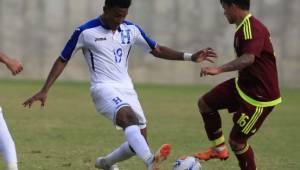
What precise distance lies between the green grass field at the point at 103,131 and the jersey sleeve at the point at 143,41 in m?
1.48

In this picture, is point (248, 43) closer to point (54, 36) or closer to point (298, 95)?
point (298, 95)

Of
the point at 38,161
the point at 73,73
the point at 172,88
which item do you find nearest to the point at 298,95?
the point at 172,88

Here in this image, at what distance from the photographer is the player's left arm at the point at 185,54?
9.05m

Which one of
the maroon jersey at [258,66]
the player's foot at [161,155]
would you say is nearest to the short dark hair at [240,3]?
the maroon jersey at [258,66]

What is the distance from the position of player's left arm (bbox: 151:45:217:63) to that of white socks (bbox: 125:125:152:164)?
1.16 meters

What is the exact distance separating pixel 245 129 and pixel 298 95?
14.0 meters

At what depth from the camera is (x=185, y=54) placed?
30.3 ft

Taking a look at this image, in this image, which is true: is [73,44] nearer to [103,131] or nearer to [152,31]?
[103,131]

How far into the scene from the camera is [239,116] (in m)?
8.80

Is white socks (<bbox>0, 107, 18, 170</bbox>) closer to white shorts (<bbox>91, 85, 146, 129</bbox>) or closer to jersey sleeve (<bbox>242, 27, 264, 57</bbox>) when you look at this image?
white shorts (<bbox>91, 85, 146, 129</bbox>)

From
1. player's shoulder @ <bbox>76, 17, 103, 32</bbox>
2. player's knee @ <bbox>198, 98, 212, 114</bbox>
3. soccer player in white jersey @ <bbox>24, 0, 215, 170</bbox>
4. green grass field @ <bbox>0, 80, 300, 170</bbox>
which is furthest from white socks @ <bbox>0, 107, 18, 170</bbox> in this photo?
player's knee @ <bbox>198, 98, 212, 114</bbox>

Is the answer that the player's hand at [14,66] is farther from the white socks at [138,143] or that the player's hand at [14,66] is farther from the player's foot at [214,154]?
the player's foot at [214,154]

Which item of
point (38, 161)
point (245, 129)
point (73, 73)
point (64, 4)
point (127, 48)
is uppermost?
point (127, 48)

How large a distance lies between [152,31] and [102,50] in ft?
55.3
